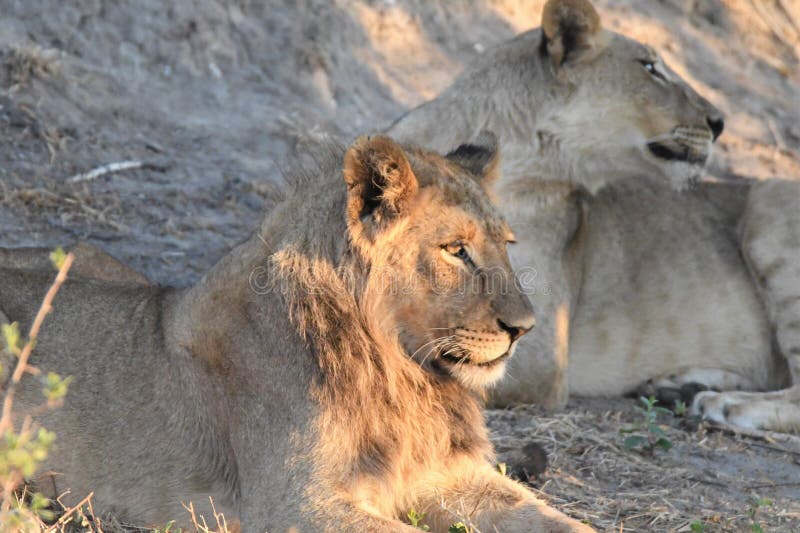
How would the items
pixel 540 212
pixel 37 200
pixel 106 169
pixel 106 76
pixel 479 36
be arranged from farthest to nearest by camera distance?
pixel 479 36 → pixel 106 76 → pixel 106 169 → pixel 37 200 → pixel 540 212

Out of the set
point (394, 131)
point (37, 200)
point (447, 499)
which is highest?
point (394, 131)

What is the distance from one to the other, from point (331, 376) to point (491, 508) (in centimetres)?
63

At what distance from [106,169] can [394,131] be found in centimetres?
186

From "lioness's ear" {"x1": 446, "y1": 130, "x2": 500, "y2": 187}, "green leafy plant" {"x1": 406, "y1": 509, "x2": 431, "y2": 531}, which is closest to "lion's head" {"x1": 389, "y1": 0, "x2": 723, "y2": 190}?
"lioness's ear" {"x1": 446, "y1": 130, "x2": 500, "y2": 187}

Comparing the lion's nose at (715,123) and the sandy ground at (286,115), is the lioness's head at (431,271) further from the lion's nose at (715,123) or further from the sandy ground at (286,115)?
the lion's nose at (715,123)

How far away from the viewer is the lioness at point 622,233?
18.9 ft

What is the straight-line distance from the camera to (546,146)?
19.4 ft

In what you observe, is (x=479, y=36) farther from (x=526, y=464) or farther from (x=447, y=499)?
(x=447, y=499)

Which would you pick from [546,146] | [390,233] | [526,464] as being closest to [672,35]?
[546,146]

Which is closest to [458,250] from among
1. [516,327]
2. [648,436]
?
[516,327]

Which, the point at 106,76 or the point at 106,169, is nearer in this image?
the point at 106,169

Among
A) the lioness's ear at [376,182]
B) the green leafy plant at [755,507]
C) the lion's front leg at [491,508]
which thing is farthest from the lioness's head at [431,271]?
the green leafy plant at [755,507]

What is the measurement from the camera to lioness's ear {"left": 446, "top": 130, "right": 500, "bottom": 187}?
4.16 meters

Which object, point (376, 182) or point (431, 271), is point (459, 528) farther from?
point (376, 182)
